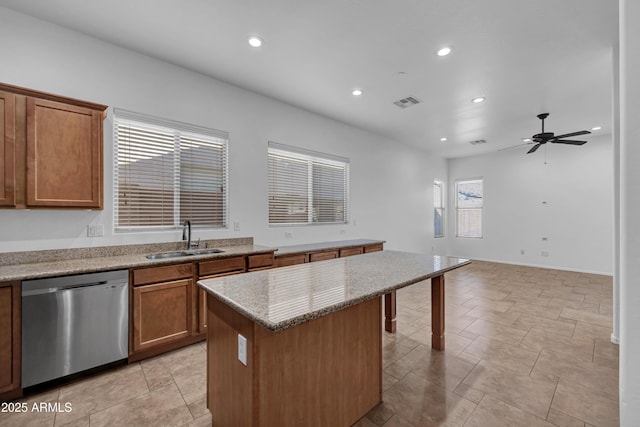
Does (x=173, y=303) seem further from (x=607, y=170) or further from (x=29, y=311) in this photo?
(x=607, y=170)

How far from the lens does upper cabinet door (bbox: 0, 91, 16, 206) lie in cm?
223

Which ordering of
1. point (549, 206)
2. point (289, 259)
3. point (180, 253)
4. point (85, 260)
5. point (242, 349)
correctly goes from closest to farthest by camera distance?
→ point (242, 349)
point (85, 260)
point (180, 253)
point (289, 259)
point (549, 206)

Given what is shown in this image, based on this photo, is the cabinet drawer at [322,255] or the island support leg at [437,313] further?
the cabinet drawer at [322,255]

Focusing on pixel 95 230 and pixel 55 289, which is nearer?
pixel 55 289

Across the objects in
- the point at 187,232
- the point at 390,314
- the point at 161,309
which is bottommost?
the point at 390,314

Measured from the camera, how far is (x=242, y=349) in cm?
147

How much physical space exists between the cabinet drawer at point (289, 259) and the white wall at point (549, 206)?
6.01 meters

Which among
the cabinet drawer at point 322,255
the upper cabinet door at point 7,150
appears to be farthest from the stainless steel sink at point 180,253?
the cabinet drawer at point 322,255

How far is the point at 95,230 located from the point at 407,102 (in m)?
4.20

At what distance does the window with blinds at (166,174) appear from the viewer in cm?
303

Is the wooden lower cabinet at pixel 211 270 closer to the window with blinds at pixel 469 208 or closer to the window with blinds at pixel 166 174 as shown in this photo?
the window with blinds at pixel 166 174

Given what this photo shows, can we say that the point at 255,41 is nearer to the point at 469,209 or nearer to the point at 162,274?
the point at 162,274

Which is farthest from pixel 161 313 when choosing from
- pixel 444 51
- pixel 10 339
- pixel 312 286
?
pixel 444 51

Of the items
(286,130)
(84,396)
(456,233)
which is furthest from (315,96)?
(456,233)
